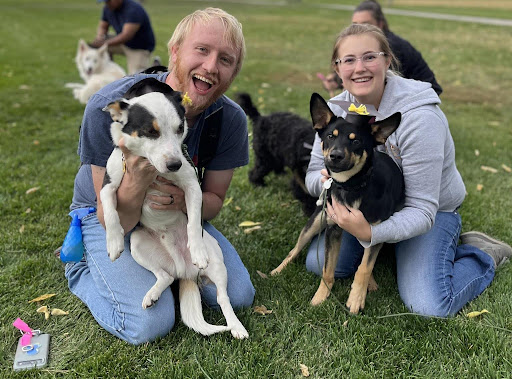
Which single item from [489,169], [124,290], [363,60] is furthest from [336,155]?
[489,169]

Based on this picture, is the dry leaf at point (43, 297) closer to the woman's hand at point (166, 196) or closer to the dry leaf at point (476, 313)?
the woman's hand at point (166, 196)

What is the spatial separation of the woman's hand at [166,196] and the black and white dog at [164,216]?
0.14ft

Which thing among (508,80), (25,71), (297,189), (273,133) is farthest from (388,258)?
(25,71)

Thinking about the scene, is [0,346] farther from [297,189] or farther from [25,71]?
[25,71]

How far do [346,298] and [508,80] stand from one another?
847 cm

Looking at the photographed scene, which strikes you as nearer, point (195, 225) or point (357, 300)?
point (195, 225)

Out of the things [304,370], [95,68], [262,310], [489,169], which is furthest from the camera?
[95,68]

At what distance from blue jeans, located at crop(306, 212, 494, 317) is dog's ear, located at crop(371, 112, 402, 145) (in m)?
0.79

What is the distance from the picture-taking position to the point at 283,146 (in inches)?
160

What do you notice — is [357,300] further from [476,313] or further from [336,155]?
[336,155]

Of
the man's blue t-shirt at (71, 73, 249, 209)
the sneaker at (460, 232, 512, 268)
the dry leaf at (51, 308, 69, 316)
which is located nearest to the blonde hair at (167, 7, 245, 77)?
the man's blue t-shirt at (71, 73, 249, 209)

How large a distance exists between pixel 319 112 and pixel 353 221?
2.08 feet

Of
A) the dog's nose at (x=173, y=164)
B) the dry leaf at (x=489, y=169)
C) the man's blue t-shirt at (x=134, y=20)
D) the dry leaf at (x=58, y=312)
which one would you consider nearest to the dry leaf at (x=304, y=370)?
the dog's nose at (x=173, y=164)

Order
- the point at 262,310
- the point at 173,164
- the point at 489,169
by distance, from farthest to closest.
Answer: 1. the point at 489,169
2. the point at 262,310
3. the point at 173,164
